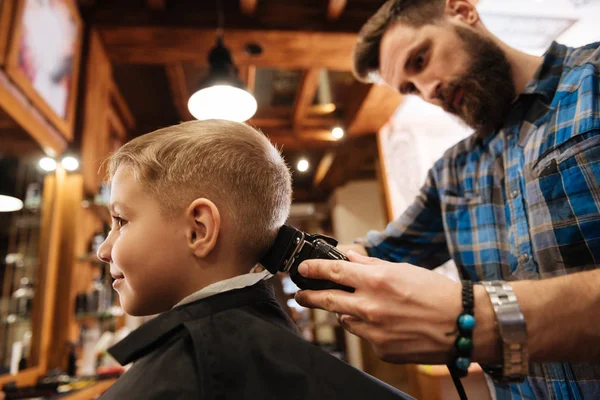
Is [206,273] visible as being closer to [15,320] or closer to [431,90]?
[431,90]

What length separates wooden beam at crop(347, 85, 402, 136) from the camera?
3.19m

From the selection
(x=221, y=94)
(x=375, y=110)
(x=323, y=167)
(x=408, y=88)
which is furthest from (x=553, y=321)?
(x=323, y=167)

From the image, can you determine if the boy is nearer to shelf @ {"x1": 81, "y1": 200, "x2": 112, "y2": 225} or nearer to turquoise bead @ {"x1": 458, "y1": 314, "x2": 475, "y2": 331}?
turquoise bead @ {"x1": 458, "y1": 314, "x2": 475, "y2": 331}

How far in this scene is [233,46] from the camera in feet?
9.21

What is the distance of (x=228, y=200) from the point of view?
0.87 meters

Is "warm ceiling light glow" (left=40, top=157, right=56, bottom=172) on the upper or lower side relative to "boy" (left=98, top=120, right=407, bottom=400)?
upper

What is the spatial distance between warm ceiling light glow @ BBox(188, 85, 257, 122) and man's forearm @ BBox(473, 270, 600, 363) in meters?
1.89

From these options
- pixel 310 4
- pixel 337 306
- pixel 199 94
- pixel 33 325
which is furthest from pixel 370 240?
pixel 310 4

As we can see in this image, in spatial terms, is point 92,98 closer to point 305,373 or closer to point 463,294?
point 305,373

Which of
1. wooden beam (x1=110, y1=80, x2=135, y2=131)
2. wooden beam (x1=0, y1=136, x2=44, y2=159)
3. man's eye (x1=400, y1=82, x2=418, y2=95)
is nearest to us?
man's eye (x1=400, y1=82, x2=418, y2=95)

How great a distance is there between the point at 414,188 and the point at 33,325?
2.86 m

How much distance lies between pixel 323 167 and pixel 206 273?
16.1 feet

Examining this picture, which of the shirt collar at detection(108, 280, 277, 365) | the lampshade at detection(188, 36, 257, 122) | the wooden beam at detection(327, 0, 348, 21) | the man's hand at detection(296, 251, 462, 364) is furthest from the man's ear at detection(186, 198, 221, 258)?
the wooden beam at detection(327, 0, 348, 21)

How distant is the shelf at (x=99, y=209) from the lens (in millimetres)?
2451
